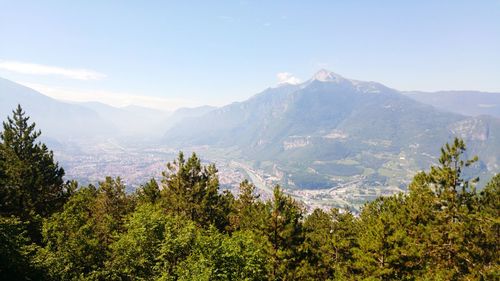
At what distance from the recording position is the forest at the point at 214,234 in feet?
65.5

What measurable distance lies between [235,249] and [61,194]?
32228 mm

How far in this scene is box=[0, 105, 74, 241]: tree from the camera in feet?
110

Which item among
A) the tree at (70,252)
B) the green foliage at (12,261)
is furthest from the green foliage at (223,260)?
the green foliage at (12,261)

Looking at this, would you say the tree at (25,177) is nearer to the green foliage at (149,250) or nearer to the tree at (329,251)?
the green foliage at (149,250)

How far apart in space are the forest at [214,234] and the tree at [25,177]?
11 cm

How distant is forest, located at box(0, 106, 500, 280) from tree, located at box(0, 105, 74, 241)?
0.38 feet

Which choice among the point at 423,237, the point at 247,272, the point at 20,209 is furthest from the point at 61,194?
the point at 423,237

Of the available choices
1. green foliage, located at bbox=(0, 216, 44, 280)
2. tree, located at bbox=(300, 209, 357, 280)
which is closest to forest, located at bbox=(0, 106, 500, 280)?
green foliage, located at bbox=(0, 216, 44, 280)

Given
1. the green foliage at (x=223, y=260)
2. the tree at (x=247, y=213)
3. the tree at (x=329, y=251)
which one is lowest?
the tree at (x=329, y=251)

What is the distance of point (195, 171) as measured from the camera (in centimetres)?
3834

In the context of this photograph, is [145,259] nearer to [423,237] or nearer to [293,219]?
[293,219]

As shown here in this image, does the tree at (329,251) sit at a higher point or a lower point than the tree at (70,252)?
lower

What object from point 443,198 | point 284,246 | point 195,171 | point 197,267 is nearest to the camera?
point 197,267

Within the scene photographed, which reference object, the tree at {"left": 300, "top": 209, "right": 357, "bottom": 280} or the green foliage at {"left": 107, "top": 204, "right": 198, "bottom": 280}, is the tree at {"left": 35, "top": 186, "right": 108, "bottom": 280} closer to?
the green foliage at {"left": 107, "top": 204, "right": 198, "bottom": 280}
